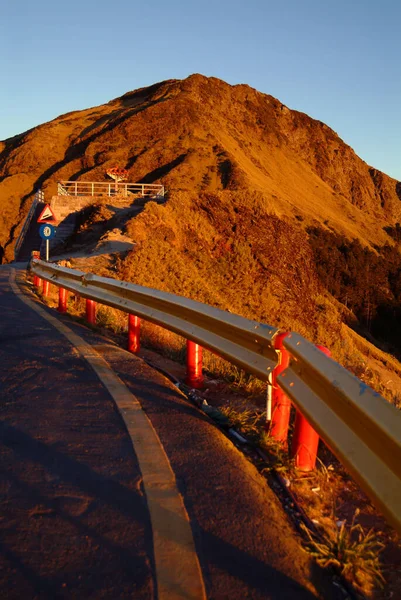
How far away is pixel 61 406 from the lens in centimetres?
507

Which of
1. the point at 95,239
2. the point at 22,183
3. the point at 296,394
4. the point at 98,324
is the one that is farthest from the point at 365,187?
the point at 296,394

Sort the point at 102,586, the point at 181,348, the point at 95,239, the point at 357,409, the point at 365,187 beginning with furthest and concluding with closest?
the point at 365,187 → the point at 95,239 → the point at 181,348 → the point at 357,409 → the point at 102,586

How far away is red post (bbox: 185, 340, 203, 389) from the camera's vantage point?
622 cm

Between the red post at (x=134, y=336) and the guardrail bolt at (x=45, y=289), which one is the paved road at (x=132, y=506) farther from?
the guardrail bolt at (x=45, y=289)

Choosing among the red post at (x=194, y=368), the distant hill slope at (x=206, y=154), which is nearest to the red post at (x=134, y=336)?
the red post at (x=194, y=368)

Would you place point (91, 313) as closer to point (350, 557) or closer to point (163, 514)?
point (163, 514)

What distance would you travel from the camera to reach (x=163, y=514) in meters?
3.19

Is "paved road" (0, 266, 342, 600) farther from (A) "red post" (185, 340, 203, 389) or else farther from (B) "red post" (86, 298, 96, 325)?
(B) "red post" (86, 298, 96, 325)

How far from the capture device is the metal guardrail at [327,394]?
2.66 m

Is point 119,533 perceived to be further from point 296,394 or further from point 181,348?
point 181,348

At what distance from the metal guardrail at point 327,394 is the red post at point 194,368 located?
211 millimetres

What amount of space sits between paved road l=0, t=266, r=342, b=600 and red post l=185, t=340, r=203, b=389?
563 millimetres

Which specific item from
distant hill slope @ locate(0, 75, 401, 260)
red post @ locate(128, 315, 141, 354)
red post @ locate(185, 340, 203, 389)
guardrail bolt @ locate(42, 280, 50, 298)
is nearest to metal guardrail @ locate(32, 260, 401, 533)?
red post @ locate(185, 340, 203, 389)

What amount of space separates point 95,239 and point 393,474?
1141 inches
